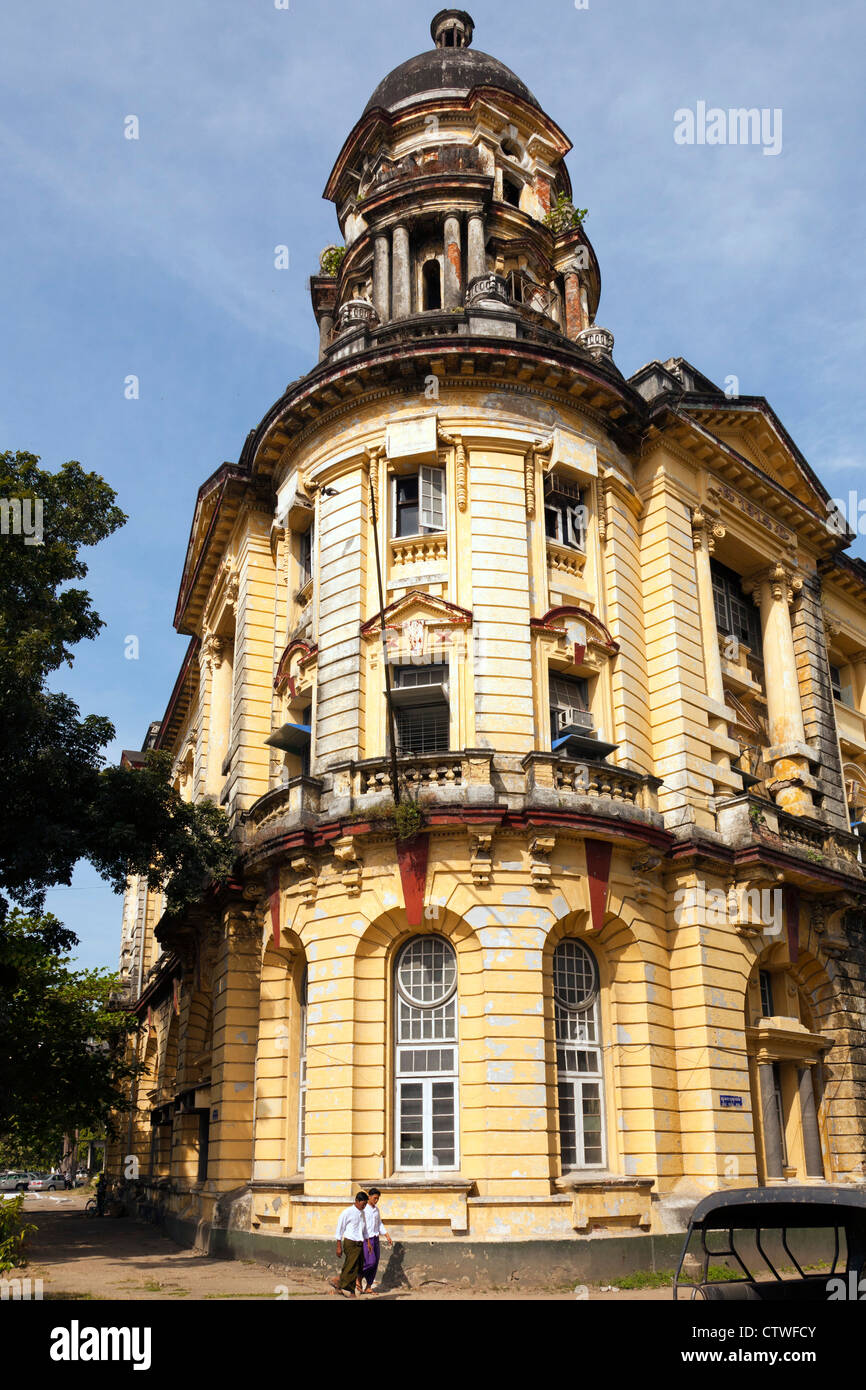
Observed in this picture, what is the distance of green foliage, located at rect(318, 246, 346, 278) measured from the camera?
3167 cm

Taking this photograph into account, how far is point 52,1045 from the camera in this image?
28906 mm

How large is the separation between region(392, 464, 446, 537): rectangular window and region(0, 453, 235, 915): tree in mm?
5437

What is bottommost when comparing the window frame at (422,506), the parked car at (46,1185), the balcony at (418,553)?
the parked car at (46,1185)

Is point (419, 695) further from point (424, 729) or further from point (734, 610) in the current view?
point (734, 610)

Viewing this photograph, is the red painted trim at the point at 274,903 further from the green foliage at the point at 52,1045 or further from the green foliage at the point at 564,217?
the green foliage at the point at 564,217

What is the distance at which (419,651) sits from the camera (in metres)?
21.2

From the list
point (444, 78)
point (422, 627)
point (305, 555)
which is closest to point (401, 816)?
point (422, 627)

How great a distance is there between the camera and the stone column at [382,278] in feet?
90.0

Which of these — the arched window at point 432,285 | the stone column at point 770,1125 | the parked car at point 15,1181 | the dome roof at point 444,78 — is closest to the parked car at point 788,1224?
the stone column at point 770,1125

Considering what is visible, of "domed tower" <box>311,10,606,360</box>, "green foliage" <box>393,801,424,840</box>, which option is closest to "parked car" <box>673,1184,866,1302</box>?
"green foliage" <box>393,801,424,840</box>

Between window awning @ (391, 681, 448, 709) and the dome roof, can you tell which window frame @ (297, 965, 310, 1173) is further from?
the dome roof

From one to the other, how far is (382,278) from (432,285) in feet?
6.31

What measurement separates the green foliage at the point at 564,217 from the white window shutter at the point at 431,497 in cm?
1162
